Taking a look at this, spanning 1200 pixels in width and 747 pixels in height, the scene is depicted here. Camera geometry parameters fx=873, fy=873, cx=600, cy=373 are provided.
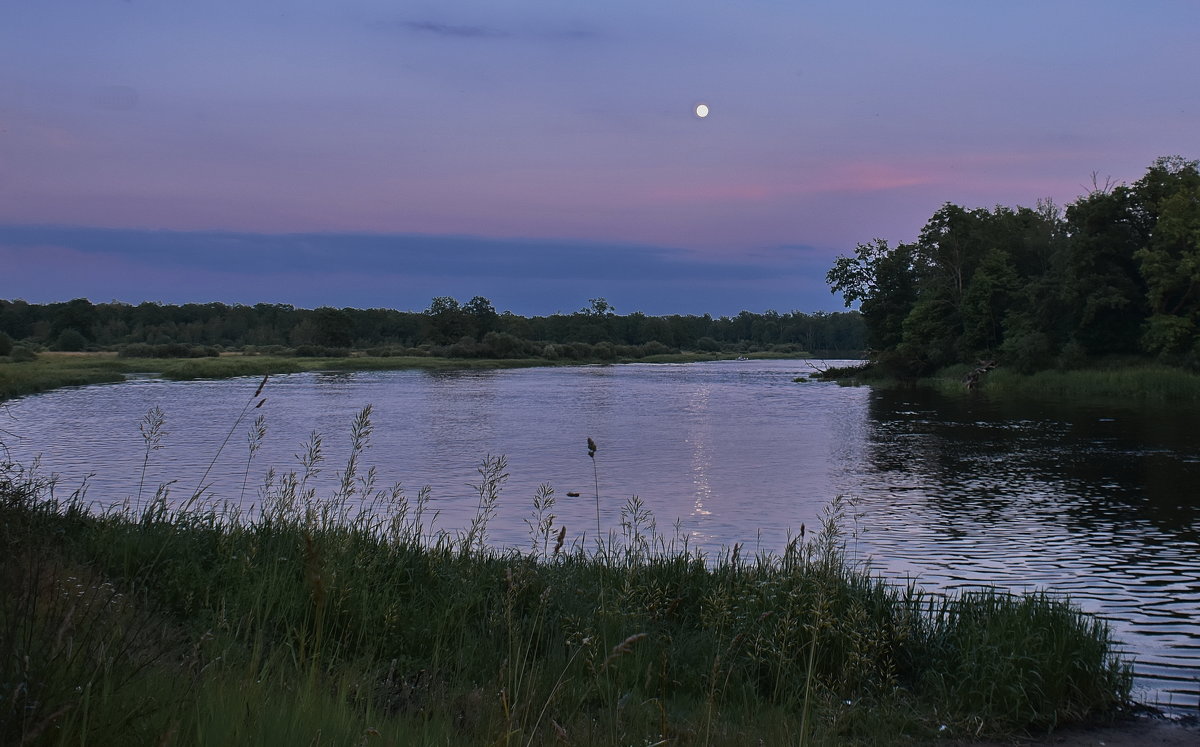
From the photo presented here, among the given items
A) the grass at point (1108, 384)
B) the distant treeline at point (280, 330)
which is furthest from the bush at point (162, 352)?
the grass at point (1108, 384)

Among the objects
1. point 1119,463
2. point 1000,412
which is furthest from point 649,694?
point 1000,412

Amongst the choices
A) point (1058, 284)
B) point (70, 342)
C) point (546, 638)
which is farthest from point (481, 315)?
point (546, 638)

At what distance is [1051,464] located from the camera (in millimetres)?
25125

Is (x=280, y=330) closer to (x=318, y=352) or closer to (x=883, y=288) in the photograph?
(x=318, y=352)

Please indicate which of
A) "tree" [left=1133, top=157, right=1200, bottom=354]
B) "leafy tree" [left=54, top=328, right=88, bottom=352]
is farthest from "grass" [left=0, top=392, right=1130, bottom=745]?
"leafy tree" [left=54, top=328, right=88, bottom=352]

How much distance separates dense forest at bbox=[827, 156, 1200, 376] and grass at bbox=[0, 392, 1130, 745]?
5211cm

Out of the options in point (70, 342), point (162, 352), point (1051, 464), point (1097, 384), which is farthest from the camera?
point (70, 342)

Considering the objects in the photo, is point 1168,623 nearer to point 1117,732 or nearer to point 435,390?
point 1117,732

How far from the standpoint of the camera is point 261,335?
559ft

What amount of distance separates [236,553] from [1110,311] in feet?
200

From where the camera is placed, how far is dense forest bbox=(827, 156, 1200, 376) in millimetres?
52719

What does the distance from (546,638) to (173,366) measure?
302 feet

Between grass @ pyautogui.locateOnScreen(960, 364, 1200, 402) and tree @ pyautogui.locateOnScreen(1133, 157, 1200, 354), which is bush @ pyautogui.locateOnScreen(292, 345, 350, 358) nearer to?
grass @ pyautogui.locateOnScreen(960, 364, 1200, 402)

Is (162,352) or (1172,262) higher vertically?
(1172,262)
